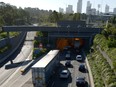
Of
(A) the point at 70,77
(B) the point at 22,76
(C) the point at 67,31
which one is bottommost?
(B) the point at 22,76

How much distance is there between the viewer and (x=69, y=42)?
81.0m

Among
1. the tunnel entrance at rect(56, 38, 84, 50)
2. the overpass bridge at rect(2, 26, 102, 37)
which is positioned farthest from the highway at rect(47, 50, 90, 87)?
the overpass bridge at rect(2, 26, 102, 37)

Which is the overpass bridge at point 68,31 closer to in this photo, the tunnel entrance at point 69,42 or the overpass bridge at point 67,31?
the overpass bridge at point 67,31

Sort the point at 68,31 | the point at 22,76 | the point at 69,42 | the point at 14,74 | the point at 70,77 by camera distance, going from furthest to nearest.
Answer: the point at 69,42
the point at 68,31
the point at 14,74
the point at 22,76
the point at 70,77

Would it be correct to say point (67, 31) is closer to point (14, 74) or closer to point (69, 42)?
point (69, 42)

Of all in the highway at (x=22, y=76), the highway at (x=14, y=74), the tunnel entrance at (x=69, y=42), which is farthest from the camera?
the tunnel entrance at (x=69, y=42)

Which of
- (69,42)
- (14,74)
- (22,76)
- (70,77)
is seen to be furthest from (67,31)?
(22,76)

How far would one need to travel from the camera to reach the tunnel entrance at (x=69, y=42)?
76438 millimetres

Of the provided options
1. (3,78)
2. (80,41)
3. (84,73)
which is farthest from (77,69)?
(80,41)

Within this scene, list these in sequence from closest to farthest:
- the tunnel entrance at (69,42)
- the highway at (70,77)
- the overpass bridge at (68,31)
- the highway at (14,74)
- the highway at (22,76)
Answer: the highway at (70,77), the highway at (22,76), the highway at (14,74), the tunnel entrance at (69,42), the overpass bridge at (68,31)

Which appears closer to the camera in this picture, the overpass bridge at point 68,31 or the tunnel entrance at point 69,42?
the tunnel entrance at point 69,42

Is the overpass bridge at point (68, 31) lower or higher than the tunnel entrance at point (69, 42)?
higher

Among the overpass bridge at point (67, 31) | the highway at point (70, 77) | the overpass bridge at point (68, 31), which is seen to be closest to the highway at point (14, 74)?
the highway at point (70, 77)

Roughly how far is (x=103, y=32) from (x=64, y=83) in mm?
34908
